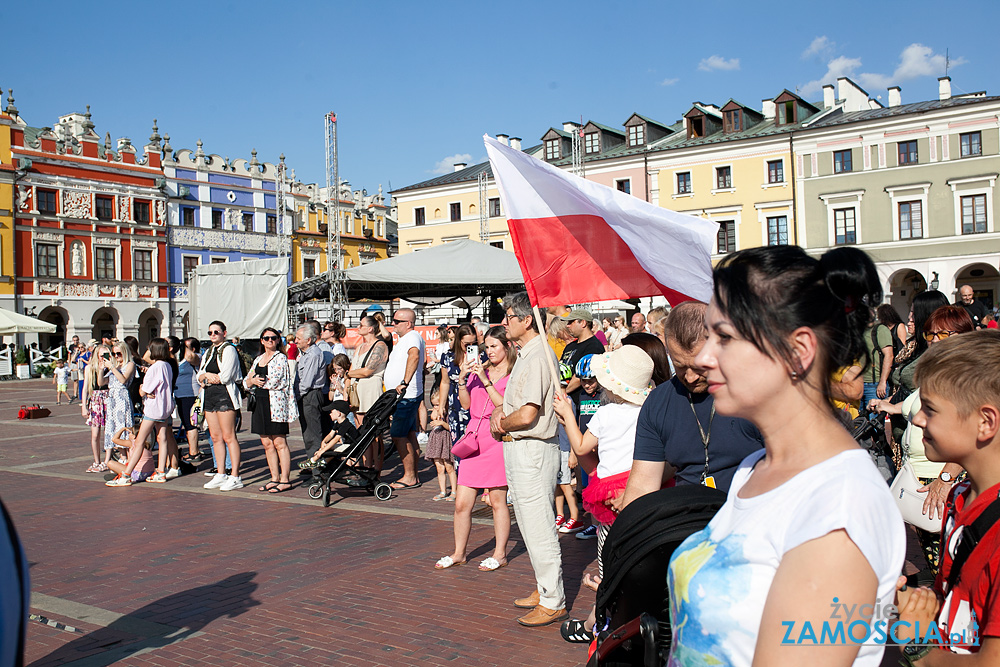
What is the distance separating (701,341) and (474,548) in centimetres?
439

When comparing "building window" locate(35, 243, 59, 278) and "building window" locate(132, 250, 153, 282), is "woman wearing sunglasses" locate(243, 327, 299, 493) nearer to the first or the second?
"building window" locate(35, 243, 59, 278)

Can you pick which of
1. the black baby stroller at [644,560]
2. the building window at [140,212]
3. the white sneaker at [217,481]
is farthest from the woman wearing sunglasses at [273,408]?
the building window at [140,212]

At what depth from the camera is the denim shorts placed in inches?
395

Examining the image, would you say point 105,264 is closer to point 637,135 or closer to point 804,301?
point 637,135

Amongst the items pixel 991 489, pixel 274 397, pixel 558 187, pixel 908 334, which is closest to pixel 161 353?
pixel 274 397

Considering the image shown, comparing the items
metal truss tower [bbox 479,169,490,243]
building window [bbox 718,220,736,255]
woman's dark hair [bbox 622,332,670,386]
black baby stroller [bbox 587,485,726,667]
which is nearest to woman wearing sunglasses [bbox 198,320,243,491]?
woman's dark hair [bbox 622,332,670,386]

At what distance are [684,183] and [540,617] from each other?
42555 mm

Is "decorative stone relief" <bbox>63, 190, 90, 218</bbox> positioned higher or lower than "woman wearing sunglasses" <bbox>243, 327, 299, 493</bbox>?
higher

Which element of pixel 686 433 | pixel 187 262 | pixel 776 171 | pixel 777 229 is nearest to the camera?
pixel 686 433

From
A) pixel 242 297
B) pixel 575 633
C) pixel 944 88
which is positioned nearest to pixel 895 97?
pixel 944 88

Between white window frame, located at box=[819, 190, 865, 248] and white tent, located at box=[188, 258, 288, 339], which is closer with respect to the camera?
white tent, located at box=[188, 258, 288, 339]

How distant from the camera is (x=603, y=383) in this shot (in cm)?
445

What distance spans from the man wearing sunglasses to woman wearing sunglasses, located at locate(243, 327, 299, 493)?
1.22m

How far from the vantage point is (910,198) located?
1528 inches
